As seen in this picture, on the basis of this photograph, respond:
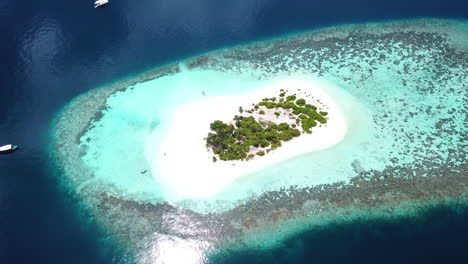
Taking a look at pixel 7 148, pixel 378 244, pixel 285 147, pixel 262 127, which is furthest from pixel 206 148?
pixel 7 148

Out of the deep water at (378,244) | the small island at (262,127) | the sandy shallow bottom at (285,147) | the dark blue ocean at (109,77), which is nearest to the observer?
the deep water at (378,244)

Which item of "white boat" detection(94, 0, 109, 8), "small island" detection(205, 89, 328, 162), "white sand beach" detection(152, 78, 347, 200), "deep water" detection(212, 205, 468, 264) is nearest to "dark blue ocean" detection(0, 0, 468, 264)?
"deep water" detection(212, 205, 468, 264)

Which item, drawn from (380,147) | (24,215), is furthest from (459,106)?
(24,215)

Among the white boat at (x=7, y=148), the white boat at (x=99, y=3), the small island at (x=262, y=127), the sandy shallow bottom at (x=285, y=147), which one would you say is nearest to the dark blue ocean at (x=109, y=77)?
the white boat at (x=7, y=148)

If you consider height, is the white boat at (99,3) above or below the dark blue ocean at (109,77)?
above

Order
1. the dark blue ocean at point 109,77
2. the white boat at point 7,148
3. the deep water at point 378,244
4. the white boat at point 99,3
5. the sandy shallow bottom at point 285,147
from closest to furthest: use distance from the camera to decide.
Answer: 1. the deep water at point 378,244
2. the dark blue ocean at point 109,77
3. the sandy shallow bottom at point 285,147
4. the white boat at point 7,148
5. the white boat at point 99,3

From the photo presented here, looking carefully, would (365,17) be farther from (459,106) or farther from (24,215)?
(24,215)

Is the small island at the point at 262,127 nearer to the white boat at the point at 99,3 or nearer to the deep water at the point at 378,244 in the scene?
the deep water at the point at 378,244
